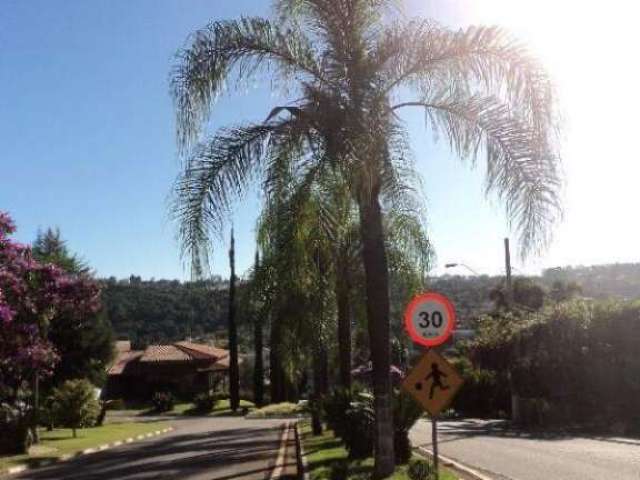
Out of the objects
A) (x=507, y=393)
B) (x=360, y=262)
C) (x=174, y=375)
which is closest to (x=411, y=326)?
(x=360, y=262)

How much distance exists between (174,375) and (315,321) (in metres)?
43.2

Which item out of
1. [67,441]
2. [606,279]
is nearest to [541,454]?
[67,441]

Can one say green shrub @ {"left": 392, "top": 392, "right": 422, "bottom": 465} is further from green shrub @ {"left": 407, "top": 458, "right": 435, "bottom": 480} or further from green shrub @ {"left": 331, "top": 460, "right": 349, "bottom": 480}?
green shrub @ {"left": 407, "top": 458, "right": 435, "bottom": 480}

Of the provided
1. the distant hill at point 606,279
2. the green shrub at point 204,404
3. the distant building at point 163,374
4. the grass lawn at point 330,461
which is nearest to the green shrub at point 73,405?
the grass lawn at point 330,461

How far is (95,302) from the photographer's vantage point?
24.3m

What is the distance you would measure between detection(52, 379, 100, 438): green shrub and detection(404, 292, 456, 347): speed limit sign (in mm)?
20729

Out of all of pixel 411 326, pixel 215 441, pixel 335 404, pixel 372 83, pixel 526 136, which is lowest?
pixel 215 441

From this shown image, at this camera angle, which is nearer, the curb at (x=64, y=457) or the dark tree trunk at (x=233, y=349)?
the curb at (x=64, y=457)

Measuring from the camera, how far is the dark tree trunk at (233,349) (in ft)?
162

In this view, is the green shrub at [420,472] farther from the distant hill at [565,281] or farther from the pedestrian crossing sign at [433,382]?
the distant hill at [565,281]

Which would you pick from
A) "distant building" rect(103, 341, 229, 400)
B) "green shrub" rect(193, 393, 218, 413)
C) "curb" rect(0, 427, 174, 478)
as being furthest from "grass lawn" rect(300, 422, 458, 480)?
"distant building" rect(103, 341, 229, 400)

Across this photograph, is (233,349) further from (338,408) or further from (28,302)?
(338,408)

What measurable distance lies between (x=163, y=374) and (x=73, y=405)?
111 feet

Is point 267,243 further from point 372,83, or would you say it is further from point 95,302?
point 95,302
